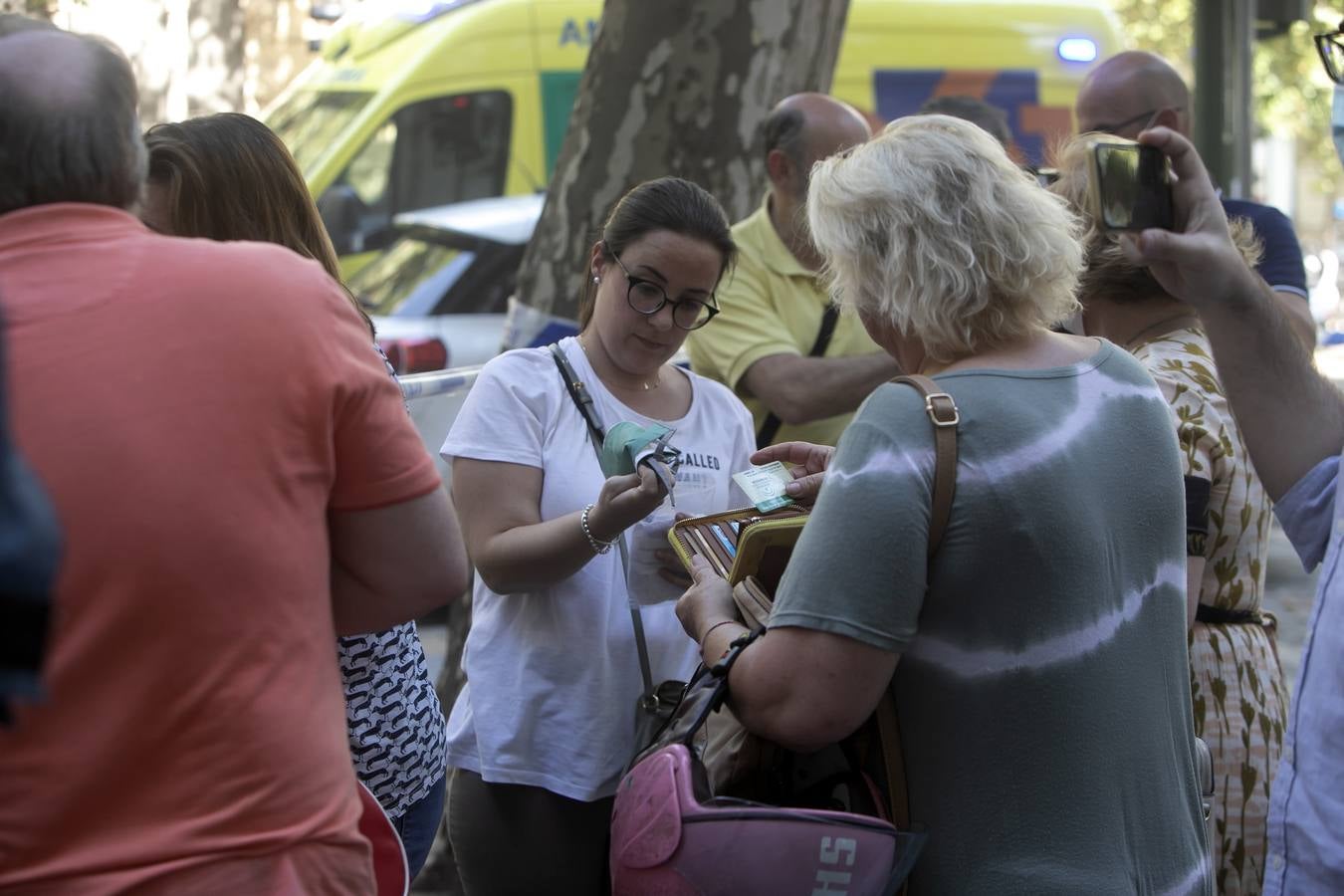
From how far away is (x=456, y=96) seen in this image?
866 centimetres

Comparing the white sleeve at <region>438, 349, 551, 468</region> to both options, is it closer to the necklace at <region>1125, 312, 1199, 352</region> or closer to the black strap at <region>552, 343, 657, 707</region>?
the black strap at <region>552, 343, 657, 707</region>

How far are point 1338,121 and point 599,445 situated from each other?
1.30m

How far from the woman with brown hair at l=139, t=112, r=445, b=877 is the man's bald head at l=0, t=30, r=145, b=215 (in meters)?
0.68

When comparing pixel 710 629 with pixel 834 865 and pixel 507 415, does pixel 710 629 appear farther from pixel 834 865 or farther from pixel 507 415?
pixel 507 415

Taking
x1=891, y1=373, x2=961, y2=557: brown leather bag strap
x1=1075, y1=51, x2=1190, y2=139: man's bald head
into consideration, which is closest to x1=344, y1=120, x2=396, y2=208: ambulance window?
x1=1075, y1=51, x2=1190, y2=139: man's bald head

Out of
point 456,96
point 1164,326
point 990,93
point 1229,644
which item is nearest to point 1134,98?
point 1164,326

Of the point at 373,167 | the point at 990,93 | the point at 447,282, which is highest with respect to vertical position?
the point at 990,93

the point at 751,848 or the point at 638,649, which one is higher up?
the point at 751,848

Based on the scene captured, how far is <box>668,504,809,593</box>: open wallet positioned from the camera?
2.16 metres

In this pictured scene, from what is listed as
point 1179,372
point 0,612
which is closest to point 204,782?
point 0,612

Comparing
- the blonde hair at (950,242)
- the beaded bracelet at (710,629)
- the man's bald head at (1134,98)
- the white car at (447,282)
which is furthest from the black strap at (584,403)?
the white car at (447,282)

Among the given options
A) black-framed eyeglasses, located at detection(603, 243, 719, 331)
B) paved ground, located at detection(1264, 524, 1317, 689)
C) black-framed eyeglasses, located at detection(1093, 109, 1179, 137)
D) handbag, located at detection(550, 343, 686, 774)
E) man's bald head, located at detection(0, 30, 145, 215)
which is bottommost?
paved ground, located at detection(1264, 524, 1317, 689)

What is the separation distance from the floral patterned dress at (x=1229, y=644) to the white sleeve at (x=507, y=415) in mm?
1071

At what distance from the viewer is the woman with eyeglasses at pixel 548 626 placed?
2.60 meters
